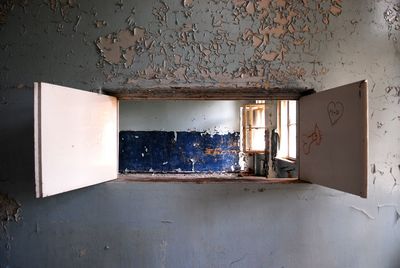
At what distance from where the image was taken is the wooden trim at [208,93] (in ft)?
6.61

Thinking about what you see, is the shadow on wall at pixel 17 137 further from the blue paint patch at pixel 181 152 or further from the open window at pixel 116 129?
the blue paint patch at pixel 181 152

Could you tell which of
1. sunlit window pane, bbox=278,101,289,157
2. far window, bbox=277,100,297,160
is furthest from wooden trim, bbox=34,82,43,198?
sunlit window pane, bbox=278,101,289,157

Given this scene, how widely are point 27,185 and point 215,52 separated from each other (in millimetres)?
1473

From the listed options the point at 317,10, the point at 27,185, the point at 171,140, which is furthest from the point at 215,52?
the point at 171,140

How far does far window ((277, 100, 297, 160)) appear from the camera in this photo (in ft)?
13.0

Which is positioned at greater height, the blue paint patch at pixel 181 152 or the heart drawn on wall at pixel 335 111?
the heart drawn on wall at pixel 335 111

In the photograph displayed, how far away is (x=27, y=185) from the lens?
2.00 metres

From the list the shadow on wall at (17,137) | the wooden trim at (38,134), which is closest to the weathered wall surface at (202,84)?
the shadow on wall at (17,137)

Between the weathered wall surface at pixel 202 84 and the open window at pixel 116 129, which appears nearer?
Answer: the open window at pixel 116 129

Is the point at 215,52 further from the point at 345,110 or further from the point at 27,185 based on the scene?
the point at 27,185

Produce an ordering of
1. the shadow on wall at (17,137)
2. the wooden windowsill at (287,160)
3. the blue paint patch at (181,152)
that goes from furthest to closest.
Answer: the blue paint patch at (181,152) < the wooden windowsill at (287,160) < the shadow on wall at (17,137)

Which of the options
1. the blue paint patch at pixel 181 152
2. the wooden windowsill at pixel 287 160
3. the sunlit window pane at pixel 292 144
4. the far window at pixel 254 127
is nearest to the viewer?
the wooden windowsill at pixel 287 160

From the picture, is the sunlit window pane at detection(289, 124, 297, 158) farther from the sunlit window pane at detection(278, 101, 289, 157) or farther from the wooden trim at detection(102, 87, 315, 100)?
the wooden trim at detection(102, 87, 315, 100)

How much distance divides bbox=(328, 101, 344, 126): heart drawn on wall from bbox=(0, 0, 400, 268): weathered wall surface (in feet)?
1.16
